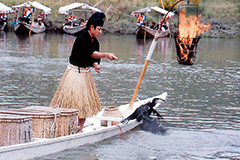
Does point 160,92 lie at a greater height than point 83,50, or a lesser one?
lesser

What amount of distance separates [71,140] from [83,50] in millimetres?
1161

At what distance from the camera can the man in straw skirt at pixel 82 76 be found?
19.3 feet

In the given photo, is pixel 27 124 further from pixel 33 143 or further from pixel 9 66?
pixel 9 66

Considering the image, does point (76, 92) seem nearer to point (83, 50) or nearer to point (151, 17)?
point (83, 50)

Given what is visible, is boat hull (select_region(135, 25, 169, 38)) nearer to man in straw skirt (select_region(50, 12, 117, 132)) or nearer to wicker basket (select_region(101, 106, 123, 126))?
wicker basket (select_region(101, 106, 123, 126))

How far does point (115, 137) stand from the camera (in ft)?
21.5

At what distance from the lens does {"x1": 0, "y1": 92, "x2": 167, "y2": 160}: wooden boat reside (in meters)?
4.94

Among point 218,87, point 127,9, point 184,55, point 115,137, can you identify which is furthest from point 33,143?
point 127,9

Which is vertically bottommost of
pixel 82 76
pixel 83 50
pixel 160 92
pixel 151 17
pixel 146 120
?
pixel 160 92

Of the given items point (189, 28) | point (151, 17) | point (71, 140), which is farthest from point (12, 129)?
point (151, 17)

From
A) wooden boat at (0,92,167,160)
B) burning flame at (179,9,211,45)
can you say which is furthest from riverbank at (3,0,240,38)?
wooden boat at (0,92,167,160)

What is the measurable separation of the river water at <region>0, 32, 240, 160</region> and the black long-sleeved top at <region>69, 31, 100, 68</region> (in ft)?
3.64

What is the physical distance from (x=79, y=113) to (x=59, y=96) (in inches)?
14.2

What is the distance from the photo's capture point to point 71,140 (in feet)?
18.6
